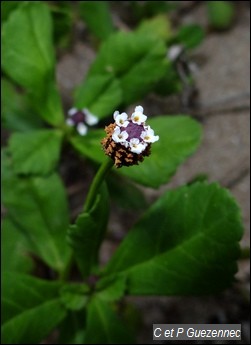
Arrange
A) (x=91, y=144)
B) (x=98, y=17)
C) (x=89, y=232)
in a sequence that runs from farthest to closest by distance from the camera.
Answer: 1. (x=98, y=17)
2. (x=91, y=144)
3. (x=89, y=232)

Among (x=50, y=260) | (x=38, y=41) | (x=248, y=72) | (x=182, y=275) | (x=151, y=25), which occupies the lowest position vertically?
(x=182, y=275)

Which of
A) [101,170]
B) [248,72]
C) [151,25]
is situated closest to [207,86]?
[248,72]

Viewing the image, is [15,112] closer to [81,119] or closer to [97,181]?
[81,119]

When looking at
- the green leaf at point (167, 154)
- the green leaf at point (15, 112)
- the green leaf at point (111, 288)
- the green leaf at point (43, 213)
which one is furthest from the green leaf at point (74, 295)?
the green leaf at point (15, 112)

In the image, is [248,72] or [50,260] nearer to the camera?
[50,260]

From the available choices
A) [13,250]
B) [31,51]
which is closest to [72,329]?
[13,250]

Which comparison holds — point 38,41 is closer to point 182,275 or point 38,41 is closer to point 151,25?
point 151,25
